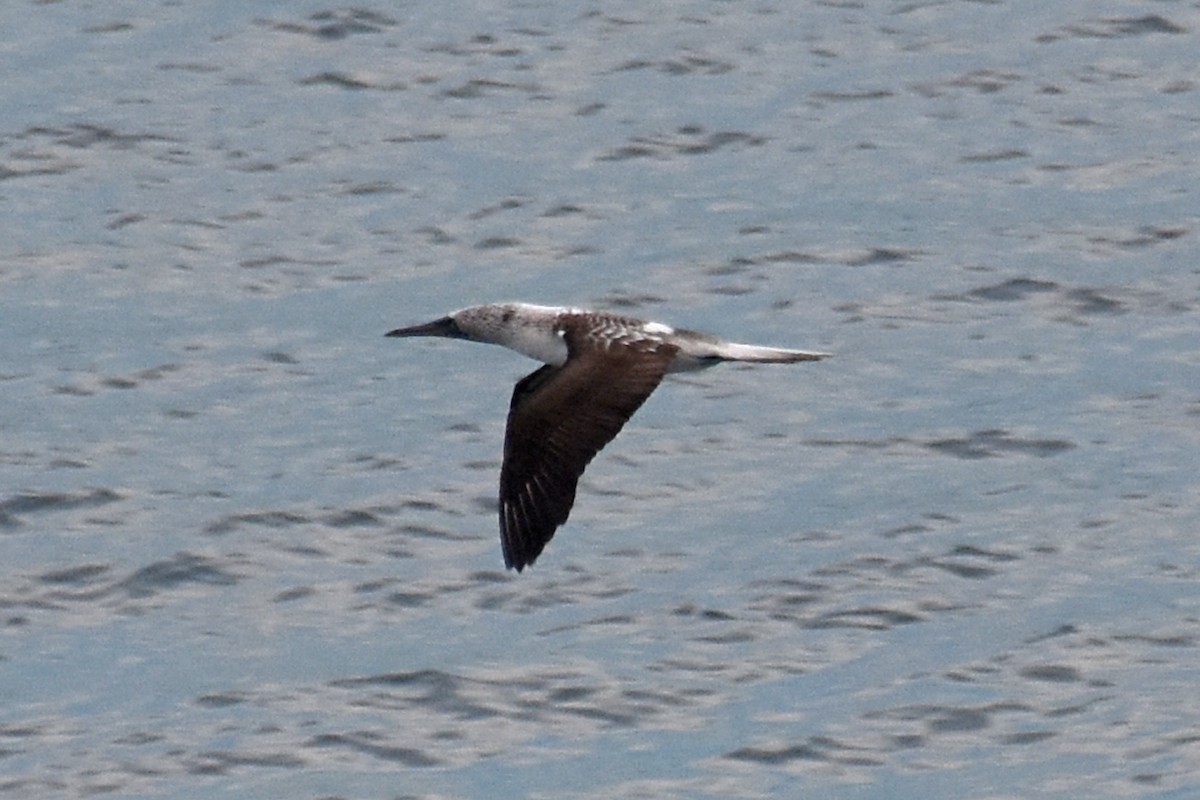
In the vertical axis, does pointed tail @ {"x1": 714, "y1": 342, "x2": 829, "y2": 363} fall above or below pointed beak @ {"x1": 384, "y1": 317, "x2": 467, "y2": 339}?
above

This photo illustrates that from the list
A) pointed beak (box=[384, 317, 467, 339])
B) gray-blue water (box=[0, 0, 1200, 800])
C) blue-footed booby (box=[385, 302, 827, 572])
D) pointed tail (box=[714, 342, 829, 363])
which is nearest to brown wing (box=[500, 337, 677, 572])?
blue-footed booby (box=[385, 302, 827, 572])

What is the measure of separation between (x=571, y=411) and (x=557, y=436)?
125mm

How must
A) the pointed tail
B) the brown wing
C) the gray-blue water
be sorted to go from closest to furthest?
the brown wing → the pointed tail → the gray-blue water

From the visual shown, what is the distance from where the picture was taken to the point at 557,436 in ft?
41.9

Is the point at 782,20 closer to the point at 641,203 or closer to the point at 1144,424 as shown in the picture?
the point at 641,203

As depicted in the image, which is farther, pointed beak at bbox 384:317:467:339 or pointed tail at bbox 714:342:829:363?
pointed beak at bbox 384:317:467:339

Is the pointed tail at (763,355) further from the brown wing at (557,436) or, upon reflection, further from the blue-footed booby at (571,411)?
the brown wing at (557,436)

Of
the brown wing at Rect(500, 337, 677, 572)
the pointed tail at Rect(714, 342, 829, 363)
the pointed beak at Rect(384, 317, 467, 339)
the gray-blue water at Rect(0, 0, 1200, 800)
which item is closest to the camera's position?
the brown wing at Rect(500, 337, 677, 572)

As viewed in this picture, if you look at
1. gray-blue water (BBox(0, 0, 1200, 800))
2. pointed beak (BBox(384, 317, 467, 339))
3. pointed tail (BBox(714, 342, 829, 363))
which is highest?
pointed tail (BBox(714, 342, 829, 363))

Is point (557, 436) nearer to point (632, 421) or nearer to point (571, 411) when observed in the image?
point (571, 411)

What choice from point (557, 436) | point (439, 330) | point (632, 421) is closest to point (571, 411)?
point (557, 436)

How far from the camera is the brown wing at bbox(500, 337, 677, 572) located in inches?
502

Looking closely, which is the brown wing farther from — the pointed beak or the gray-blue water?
the pointed beak

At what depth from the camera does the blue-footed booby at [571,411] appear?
1275cm
